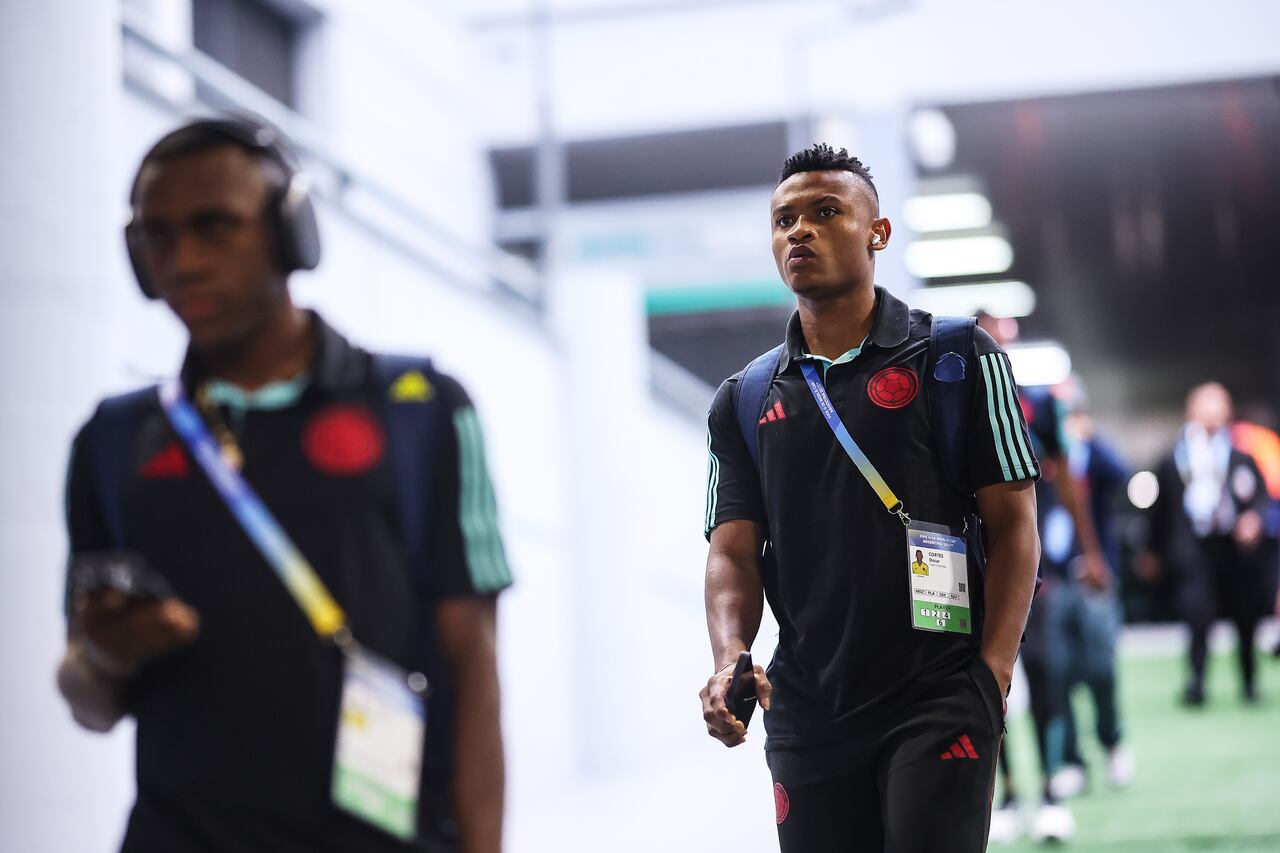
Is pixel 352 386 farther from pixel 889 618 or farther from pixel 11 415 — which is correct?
pixel 11 415

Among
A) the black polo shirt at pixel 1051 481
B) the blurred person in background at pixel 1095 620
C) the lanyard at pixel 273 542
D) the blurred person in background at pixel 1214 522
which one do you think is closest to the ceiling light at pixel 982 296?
the blurred person in background at pixel 1214 522

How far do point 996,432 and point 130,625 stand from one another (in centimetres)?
181

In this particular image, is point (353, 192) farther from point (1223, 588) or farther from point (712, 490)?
point (712, 490)

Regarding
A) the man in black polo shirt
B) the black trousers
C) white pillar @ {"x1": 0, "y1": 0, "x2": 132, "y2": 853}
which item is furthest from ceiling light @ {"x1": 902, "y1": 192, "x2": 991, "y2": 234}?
the man in black polo shirt

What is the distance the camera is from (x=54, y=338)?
5.07 m

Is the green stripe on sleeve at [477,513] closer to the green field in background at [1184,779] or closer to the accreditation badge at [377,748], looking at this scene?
the accreditation badge at [377,748]

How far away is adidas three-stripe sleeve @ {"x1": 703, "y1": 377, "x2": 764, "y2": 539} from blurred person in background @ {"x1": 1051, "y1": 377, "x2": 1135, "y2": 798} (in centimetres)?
461

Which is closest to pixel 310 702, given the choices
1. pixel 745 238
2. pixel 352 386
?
pixel 352 386

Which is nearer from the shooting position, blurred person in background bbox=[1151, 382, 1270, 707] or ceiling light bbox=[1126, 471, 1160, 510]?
blurred person in background bbox=[1151, 382, 1270, 707]

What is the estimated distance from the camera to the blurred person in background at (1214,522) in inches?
460

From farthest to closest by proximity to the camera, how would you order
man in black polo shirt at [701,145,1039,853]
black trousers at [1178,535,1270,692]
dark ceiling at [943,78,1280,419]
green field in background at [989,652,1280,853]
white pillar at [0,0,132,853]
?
dark ceiling at [943,78,1280,419] → black trousers at [1178,535,1270,692] → green field in background at [989,652,1280,853] → white pillar at [0,0,132,853] → man in black polo shirt at [701,145,1039,853]

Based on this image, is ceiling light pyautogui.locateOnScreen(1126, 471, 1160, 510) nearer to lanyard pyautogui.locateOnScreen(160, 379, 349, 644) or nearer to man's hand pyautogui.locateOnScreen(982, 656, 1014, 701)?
man's hand pyautogui.locateOnScreen(982, 656, 1014, 701)

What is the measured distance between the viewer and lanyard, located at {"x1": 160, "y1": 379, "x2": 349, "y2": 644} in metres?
2.03

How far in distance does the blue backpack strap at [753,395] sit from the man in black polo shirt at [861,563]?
0.03 meters
